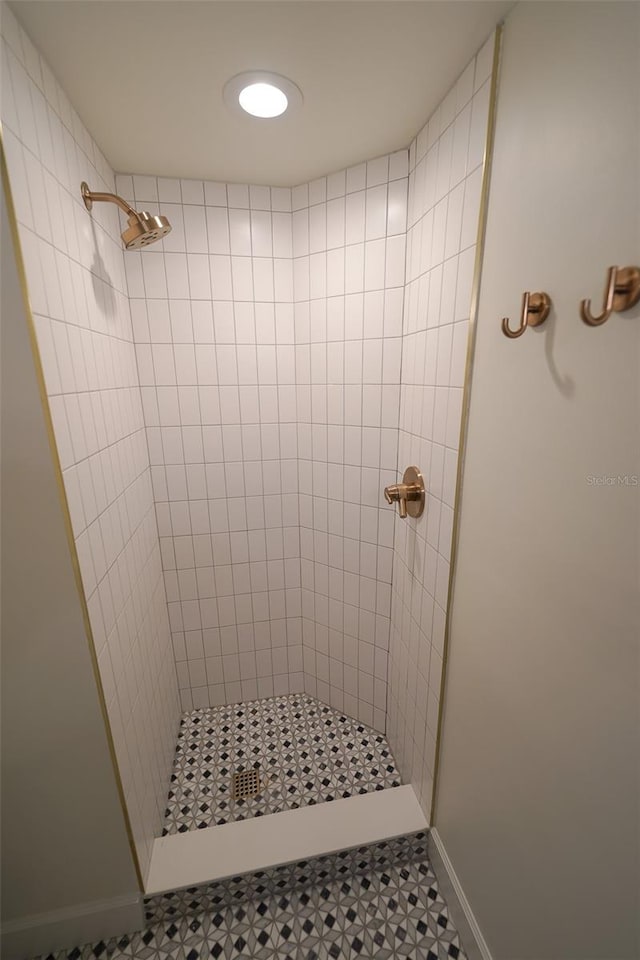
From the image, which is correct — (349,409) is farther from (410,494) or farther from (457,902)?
(457,902)

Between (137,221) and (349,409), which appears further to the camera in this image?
(349,409)

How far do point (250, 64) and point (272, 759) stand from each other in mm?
2244

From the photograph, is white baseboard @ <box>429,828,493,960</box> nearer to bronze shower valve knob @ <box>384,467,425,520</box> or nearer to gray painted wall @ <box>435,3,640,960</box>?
gray painted wall @ <box>435,3,640,960</box>

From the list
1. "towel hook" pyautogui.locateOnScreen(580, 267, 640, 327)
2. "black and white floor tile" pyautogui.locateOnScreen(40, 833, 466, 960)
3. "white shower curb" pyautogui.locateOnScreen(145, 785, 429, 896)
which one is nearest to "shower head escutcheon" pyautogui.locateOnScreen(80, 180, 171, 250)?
"towel hook" pyautogui.locateOnScreen(580, 267, 640, 327)

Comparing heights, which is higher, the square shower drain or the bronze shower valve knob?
the bronze shower valve knob

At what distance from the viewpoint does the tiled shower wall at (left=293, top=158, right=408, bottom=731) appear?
129 cm

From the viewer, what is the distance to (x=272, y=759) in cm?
162

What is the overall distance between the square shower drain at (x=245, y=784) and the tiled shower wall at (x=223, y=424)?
379 mm

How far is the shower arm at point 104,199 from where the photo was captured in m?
0.98

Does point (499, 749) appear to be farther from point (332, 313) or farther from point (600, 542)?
point (332, 313)

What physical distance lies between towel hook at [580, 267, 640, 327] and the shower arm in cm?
106

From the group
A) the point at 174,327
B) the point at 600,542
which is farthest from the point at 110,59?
the point at 600,542

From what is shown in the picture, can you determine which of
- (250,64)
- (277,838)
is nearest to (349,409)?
(250,64)

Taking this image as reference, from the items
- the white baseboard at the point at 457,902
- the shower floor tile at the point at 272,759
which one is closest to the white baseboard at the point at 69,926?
the shower floor tile at the point at 272,759
